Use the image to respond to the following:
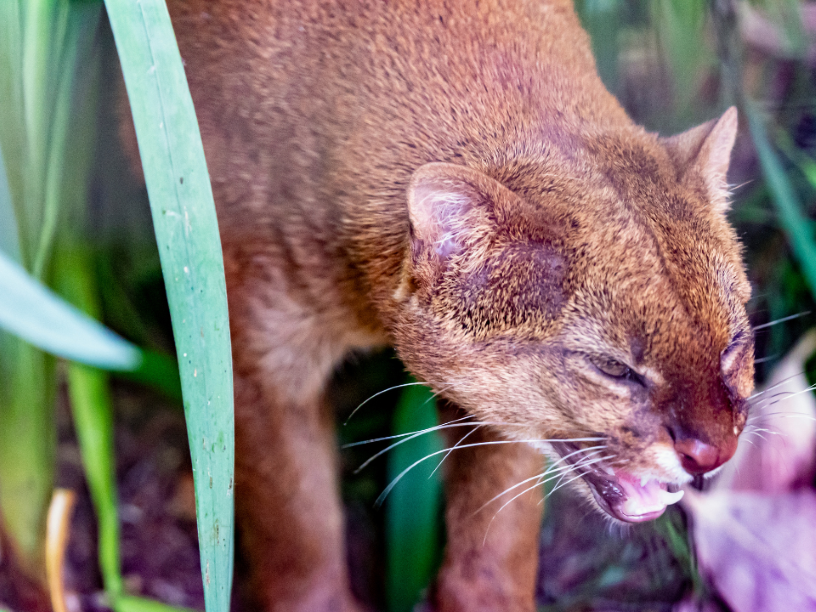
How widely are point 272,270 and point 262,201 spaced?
0.10 metres

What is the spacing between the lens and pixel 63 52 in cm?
101

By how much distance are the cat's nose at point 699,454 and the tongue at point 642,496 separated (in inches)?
2.8

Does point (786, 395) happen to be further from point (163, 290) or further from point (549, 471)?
point (163, 290)

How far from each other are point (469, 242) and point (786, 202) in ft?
2.09

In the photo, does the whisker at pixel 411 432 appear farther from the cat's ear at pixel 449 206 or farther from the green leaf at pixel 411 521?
the cat's ear at pixel 449 206

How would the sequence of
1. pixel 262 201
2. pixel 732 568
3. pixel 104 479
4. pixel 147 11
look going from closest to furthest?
1. pixel 147 11
2. pixel 262 201
3. pixel 732 568
4. pixel 104 479

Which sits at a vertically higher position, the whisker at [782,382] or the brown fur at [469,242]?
the brown fur at [469,242]

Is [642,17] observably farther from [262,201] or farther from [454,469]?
[454,469]

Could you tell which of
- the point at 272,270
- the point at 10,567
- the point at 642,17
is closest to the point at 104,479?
the point at 10,567

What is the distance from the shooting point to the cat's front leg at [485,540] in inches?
41.7

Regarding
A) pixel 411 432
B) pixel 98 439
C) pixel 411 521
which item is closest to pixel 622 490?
pixel 411 432

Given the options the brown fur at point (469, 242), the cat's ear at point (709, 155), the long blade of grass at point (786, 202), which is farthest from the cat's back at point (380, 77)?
the long blade of grass at point (786, 202)

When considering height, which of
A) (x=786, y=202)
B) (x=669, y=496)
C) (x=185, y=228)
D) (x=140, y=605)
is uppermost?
(x=185, y=228)

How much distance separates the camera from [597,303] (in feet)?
2.30
